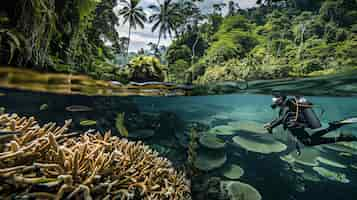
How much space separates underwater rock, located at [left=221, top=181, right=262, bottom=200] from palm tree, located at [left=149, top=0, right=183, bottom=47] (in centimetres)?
2027

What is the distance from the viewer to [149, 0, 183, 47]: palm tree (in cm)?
2292

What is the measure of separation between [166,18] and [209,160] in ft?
70.9

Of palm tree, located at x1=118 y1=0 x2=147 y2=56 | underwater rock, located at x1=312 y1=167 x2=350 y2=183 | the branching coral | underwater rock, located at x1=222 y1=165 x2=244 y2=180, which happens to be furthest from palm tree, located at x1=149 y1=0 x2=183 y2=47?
the branching coral

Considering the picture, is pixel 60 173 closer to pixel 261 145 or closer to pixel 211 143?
pixel 211 143

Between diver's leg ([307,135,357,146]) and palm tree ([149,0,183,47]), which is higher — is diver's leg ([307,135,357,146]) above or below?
below

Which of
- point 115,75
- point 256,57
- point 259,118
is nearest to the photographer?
point 115,75

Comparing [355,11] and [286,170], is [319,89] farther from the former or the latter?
[286,170]

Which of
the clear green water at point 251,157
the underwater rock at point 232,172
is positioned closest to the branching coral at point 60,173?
the clear green water at point 251,157

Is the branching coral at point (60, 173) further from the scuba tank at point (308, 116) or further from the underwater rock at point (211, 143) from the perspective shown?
the scuba tank at point (308, 116)

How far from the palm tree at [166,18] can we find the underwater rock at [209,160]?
1833 centimetres

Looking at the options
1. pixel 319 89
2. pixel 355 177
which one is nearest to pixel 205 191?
pixel 319 89

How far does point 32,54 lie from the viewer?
5.45 m

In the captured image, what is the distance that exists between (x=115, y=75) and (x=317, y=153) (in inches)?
463

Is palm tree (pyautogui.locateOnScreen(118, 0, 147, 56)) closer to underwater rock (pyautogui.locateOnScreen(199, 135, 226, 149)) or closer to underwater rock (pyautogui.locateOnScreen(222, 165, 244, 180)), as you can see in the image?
underwater rock (pyautogui.locateOnScreen(199, 135, 226, 149))
